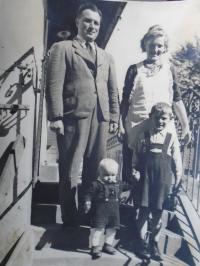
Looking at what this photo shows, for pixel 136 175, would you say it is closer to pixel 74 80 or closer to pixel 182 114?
pixel 182 114

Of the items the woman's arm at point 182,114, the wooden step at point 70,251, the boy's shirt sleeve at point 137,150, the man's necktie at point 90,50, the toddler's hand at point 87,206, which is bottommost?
the wooden step at point 70,251

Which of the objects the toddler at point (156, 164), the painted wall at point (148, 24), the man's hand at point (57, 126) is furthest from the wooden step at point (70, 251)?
the painted wall at point (148, 24)

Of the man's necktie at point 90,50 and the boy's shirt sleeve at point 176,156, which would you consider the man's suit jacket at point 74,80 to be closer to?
the man's necktie at point 90,50

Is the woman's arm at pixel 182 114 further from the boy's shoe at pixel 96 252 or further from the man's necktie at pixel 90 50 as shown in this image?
the boy's shoe at pixel 96 252

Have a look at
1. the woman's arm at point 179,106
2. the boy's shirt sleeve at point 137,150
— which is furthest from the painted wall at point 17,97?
the woman's arm at point 179,106

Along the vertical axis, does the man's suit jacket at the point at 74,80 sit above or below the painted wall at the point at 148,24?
below

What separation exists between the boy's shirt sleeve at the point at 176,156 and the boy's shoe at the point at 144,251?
0.30 m

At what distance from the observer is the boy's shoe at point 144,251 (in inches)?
53.7

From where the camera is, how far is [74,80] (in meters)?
1.41

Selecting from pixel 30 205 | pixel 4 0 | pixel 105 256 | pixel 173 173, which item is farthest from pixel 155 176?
pixel 4 0

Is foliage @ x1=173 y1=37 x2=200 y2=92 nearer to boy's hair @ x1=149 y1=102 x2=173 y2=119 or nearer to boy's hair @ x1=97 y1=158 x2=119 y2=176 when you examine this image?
boy's hair @ x1=149 y1=102 x2=173 y2=119

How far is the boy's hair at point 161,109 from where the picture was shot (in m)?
1.41

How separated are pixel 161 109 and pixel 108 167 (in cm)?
31

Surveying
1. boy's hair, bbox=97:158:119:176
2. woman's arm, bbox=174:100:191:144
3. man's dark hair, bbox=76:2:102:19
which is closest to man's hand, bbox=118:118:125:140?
boy's hair, bbox=97:158:119:176
